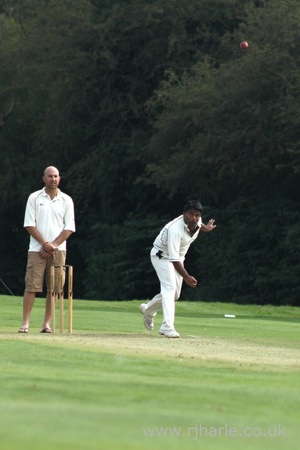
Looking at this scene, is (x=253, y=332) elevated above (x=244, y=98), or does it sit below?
below

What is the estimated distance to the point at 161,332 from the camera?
674 inches

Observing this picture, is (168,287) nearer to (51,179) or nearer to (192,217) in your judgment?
(192,217)

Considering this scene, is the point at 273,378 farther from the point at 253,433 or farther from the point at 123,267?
the point at 123,267

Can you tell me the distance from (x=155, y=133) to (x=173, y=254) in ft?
108

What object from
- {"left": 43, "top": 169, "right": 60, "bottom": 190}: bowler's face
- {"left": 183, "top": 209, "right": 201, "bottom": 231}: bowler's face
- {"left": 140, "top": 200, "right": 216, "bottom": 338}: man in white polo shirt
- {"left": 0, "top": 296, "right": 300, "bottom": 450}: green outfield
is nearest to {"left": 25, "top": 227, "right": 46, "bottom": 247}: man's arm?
{"left": 43, "top": 169, "right": 60, "bottom": 190}: bowler's face

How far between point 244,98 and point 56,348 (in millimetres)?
33079

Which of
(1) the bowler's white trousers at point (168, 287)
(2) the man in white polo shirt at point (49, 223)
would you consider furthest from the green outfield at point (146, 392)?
(2) the man in white polo shirt at point (49, 223)

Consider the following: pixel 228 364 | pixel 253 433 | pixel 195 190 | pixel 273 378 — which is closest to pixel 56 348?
pixel 228 364

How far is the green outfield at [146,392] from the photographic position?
23.8ft

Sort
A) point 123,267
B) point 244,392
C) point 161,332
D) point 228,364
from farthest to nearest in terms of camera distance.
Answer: point 123,267
point 161,332
point 228,364
point 244,392

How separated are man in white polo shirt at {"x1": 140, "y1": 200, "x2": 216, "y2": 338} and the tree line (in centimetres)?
2601

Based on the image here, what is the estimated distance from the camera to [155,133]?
4966 centimetres

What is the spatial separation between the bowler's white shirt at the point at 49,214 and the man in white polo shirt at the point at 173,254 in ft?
3.73

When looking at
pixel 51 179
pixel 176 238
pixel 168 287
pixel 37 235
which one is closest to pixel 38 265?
pixel 37 235
